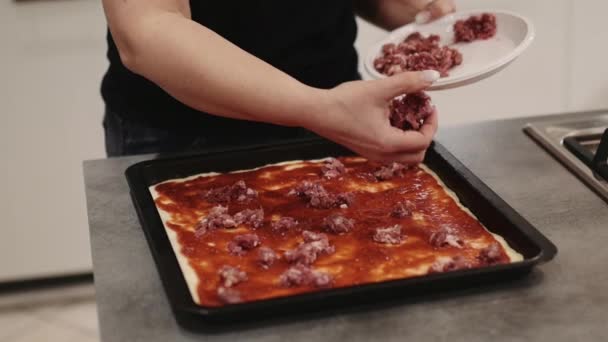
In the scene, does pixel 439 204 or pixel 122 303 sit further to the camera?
pixel 439 204

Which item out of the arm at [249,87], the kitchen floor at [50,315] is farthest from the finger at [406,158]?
the kitchen floor at [50,315]

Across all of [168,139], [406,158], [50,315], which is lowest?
[50,315]

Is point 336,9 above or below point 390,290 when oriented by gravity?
above

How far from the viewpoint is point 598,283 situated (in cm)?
95

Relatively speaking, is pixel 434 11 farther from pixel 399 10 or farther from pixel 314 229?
pixel 314 229

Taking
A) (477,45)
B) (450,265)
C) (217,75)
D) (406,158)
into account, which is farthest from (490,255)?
(477,45)

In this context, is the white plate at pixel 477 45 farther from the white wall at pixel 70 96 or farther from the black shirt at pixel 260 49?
the white wall at pixel 70 96

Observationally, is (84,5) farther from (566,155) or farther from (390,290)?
(390,290)

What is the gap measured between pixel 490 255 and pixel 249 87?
36cm

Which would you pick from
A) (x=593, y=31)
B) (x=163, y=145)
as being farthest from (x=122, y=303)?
(x=593, y=31)

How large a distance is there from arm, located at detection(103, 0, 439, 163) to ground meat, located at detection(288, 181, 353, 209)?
0.13 metres

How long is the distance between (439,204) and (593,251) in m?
0.22

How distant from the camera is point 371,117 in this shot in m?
1.00

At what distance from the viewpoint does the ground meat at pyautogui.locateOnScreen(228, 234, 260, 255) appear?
1.03 m
